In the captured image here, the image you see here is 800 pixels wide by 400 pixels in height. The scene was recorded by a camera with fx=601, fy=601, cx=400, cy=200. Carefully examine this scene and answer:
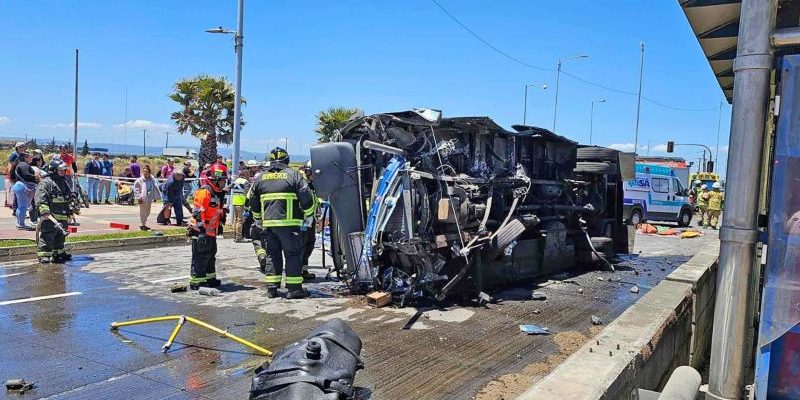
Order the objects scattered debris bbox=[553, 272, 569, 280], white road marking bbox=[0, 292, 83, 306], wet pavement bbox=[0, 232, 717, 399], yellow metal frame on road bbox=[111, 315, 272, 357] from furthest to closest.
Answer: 1. scattered debris bbox=[553, 272, 569, 280]
2. white road marking bbox=[0, 292, 83, 306]
3. yellow metal frame on road bbox=[111, 315, 272, 357]
4. wet pavement bbox=[0, 232, 717, 399]

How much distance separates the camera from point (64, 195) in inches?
379

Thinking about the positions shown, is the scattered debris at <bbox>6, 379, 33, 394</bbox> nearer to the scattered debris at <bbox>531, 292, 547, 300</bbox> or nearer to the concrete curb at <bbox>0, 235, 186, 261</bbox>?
the scattered debris at <bbox>531, 292, 547, 300</bbox>

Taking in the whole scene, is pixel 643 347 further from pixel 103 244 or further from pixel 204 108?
pixel 204 108

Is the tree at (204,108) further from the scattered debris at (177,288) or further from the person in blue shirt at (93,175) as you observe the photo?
the scattered debris at (177,288)

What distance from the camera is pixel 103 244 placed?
11.3m

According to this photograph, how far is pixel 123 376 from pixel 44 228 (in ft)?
19.1

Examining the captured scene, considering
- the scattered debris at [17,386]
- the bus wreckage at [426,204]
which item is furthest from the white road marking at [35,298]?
the bus wreckage at [426,204]

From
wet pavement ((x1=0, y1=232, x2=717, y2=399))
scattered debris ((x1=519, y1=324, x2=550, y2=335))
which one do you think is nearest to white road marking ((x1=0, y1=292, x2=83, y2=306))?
wet pavement ((x1=0, y1=232, x2=717, y2=399))

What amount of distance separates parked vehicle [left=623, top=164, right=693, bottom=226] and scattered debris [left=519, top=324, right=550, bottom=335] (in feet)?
56.4

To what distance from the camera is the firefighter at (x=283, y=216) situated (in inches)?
296

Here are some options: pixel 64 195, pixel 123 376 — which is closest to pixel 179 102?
pixel 64 195

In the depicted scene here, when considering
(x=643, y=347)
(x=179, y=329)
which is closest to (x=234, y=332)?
(x=179, y=329)

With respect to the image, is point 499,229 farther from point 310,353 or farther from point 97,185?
point 97,185

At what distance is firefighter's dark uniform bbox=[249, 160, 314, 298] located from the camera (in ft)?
24.7
